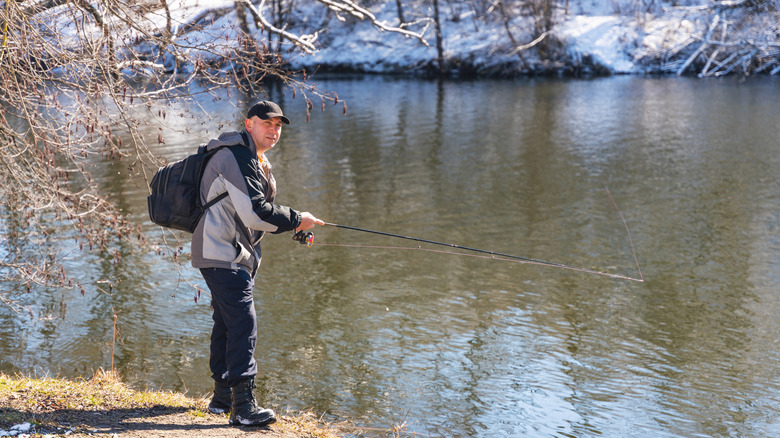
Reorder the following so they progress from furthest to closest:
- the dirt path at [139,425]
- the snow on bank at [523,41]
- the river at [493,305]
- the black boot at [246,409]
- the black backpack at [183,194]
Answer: the snow on bank at [523,41] → the river at [493,305] → the black boot at [246,409] → the black backpack at [183,194] → the dirt path at [139,425]

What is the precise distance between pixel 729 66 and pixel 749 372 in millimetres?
30205

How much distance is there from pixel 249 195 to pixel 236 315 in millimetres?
701

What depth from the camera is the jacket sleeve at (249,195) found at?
413 centimetres

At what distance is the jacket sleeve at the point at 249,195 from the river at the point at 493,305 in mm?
1806

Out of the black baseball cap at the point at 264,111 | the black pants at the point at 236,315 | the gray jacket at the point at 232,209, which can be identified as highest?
the black baseball cap at the point at 264,111

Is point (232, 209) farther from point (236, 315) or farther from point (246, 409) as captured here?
point (246, 409)

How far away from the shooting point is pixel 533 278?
30.1ft

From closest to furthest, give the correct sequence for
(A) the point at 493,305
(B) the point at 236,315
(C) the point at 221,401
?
(B) the point at 236,315 → (C) the point at 221,401 → (A) the point at 493,305

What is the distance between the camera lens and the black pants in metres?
4.24

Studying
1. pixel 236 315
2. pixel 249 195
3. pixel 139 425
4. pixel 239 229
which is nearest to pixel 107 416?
pixel 139 425

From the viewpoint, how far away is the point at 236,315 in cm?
426

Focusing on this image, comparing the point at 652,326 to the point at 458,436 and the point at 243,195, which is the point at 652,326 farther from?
the point at 243,195

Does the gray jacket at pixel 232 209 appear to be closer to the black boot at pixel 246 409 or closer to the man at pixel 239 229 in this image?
the man at pixel 239 229

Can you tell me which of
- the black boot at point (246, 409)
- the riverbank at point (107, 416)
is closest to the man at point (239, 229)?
the black boot at point (246, 409)
